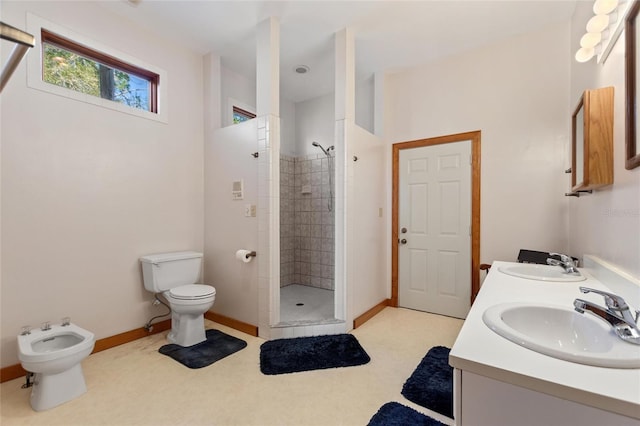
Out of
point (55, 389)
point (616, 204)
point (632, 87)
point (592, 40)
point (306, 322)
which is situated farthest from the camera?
point (306, 322)

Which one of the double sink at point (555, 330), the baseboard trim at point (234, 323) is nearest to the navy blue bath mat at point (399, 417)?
the double sink at point (555, 330)

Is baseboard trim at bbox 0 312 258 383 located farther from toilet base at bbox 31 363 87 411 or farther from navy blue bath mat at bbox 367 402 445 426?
navy blue bath mat at bbox 367 402 445 426

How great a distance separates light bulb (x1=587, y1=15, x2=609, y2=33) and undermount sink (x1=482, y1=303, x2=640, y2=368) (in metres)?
1.43

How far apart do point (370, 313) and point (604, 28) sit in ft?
8.80

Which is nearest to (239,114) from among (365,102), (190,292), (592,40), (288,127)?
(288,127)

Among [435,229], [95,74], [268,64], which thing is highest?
[268,64]

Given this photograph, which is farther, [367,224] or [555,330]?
[367,224]

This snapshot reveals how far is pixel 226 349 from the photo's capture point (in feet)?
7.77

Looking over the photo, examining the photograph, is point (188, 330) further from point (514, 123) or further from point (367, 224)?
point (514, 123)

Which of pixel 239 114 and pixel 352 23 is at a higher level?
pixel 352 23

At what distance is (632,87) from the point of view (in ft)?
3.74

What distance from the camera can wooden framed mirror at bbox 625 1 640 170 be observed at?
3.66 ft

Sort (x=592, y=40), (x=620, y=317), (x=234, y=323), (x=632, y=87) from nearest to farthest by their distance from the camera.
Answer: (x=620, y=317), (x=632, y=87), (x=592, y=40), (x=234, y=323)

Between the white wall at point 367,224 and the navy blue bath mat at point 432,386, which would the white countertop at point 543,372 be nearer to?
the navy blue bath mat at point 432,386
